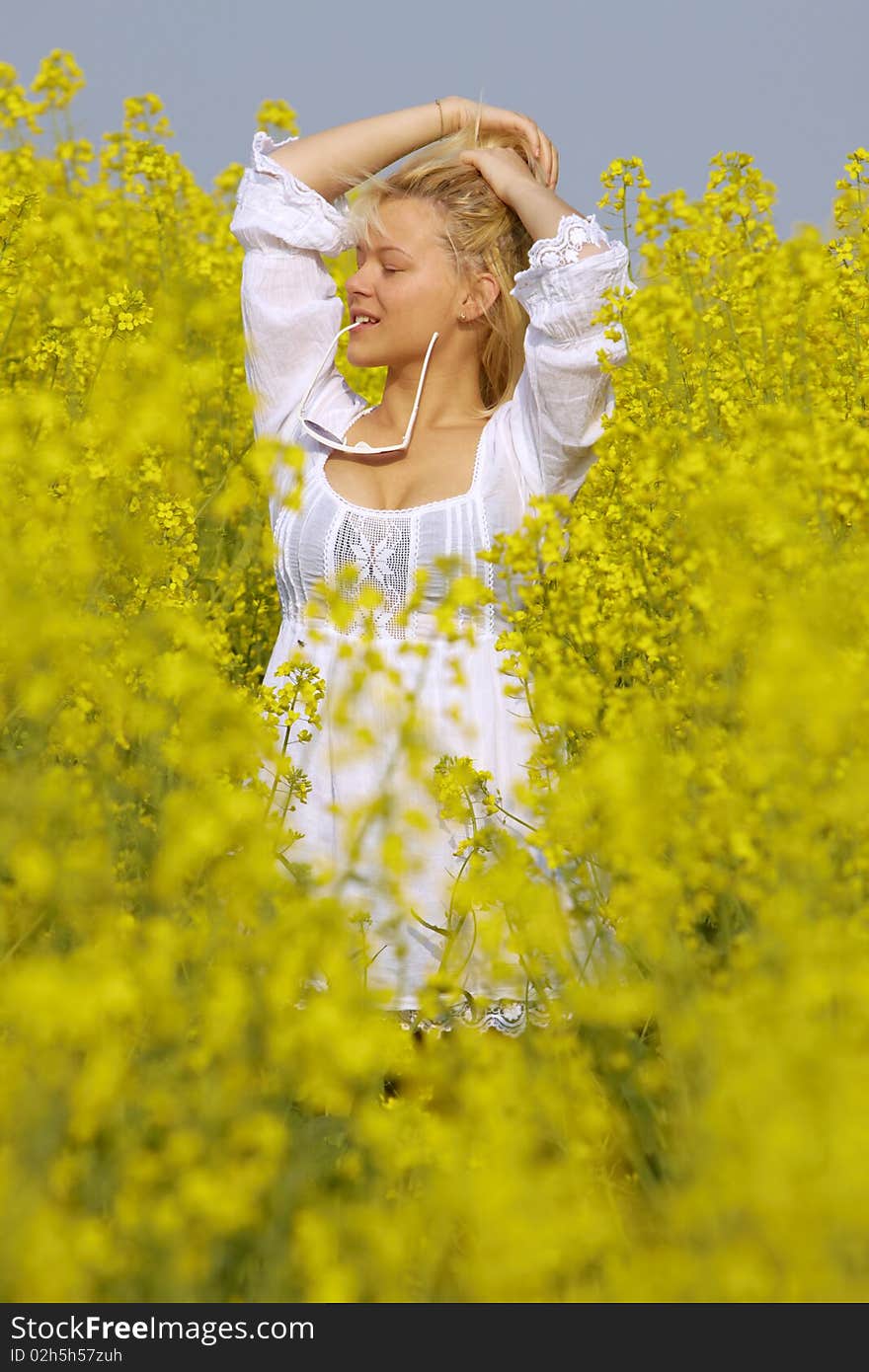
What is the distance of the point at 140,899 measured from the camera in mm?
1897

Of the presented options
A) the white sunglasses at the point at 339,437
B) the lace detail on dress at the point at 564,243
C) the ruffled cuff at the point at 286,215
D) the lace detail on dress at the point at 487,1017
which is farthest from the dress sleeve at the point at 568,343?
the lace detail on dress at the point at 487,1017

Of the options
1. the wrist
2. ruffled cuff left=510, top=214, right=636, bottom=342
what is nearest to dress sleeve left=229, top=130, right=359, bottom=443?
the wrist

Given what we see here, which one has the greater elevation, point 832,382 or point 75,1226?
point 832,382

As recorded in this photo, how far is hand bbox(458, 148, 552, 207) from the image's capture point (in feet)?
8.54

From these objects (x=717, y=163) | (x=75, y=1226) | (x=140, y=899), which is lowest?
(x=75, y=1226)

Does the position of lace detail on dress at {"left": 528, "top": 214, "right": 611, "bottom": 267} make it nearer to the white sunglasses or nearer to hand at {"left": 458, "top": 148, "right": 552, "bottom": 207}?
hand at {"left": 458, "top": 148, "right": 552, "bottom": 207}

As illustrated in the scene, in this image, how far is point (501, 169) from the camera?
8.63 ft

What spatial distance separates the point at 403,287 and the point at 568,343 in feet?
1.30

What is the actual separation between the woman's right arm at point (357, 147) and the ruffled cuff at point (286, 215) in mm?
26

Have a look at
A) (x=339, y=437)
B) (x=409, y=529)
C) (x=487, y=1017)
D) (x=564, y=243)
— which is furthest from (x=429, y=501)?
(x=487, y=1017)

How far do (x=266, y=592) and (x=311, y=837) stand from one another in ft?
4.72

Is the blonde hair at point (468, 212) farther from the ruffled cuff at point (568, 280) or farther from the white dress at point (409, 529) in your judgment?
the ruffled cuff at point (568, 280)

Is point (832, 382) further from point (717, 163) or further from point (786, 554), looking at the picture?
point (786, 554)
